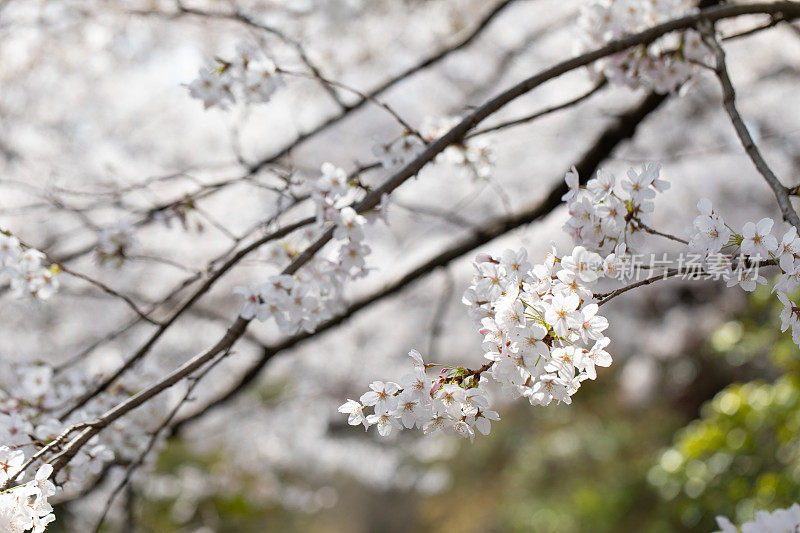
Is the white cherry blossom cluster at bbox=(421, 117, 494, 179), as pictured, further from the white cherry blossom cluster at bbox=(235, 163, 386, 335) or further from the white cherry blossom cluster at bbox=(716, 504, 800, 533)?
the white cherry blossom cluster at bbox=(716, 504, 800, 533)

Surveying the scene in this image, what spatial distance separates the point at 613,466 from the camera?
17.7 feet

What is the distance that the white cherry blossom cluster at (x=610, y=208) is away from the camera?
93 cm

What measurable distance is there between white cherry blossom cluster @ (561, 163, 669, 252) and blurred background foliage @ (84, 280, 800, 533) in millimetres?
1273

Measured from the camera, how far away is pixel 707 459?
2.39 m

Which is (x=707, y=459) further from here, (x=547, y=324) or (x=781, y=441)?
(x=547, y=324)

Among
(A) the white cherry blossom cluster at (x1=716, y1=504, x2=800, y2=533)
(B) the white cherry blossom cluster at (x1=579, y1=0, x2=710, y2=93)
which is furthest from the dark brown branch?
(A) the white cherry blossom cluster at (x1=716, y1=504, x2=800, y2=533)

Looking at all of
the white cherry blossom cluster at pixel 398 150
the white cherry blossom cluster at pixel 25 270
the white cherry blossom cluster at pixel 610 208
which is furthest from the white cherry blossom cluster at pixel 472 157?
the white cherry blossom cluster at pixel 25 270

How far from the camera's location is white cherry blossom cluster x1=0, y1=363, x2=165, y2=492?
3.74ft

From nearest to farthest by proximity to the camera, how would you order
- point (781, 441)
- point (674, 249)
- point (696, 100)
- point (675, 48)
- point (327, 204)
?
point (327, 204), point (675, 48), point (781, 441), point (696, 100), point (674, 249)

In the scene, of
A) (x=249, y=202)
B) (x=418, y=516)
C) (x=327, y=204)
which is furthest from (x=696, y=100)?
(x=418, y=516)

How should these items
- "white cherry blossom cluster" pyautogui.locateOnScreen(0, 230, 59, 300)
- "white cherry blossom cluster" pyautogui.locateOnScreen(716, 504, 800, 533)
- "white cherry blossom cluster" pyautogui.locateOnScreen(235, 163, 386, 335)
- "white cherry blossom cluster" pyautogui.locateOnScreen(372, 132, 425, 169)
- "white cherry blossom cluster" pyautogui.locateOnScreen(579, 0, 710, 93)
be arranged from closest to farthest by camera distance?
1. "white cherry blossom cluster" pyautogui.locateOnScreen(716, 504, 800, 533)
2. "white cherry blossom cluster" pyautogui.locateOnScreen(235, 163, 386, 335)
3. "white cherry blossom cluster" pyautogui.locateOnScreen(0, 230, 59, 300)
4. "white cherry blossom cluster" pyautogui.locateOnScreen(372, 132, 425, 169)
5. "white cherry blossom cluster" pyautogui.locateOnScreen(579, 0, 710, 93)

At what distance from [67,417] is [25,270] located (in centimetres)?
31

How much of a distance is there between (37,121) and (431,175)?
2.81m

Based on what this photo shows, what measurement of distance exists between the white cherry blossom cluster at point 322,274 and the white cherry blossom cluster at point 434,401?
11.5 inches
